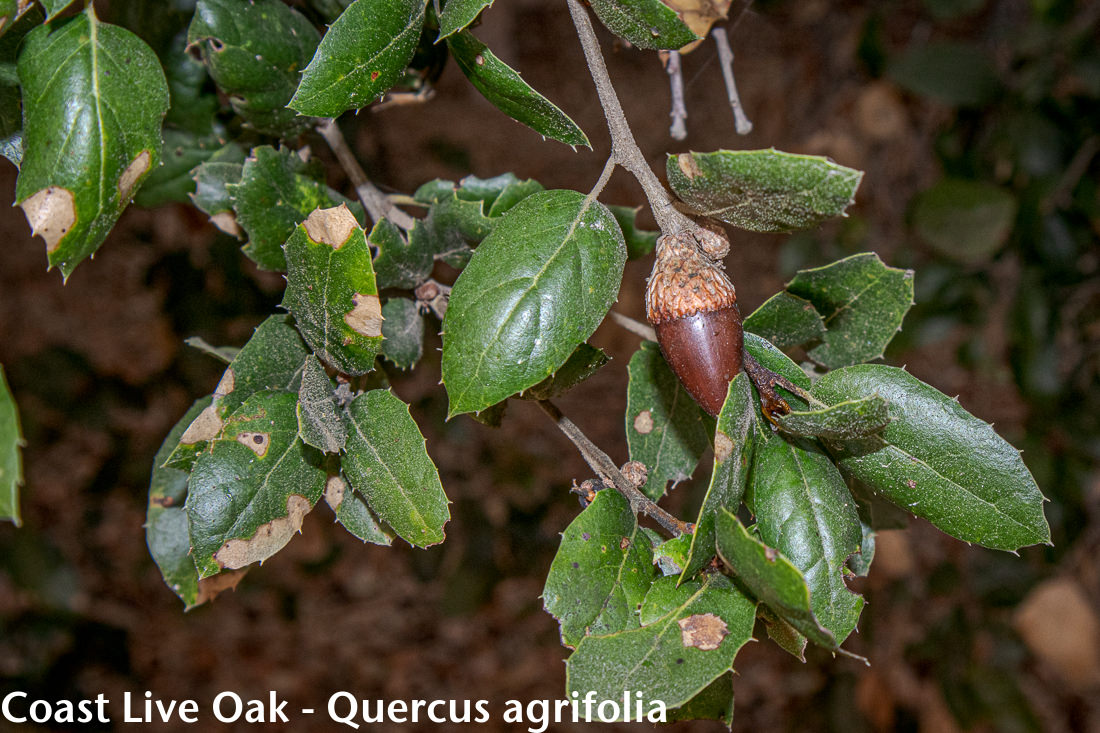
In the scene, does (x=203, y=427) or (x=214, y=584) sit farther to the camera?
(x=214, y=584)

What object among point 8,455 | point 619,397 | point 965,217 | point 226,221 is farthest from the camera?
point 619,397

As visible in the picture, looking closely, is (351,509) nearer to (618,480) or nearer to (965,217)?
(618,480)

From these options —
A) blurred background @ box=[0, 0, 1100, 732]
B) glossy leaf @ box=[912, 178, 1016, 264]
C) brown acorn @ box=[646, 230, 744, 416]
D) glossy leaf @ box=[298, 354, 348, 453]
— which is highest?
brown acorn @ box=[646, 230, 744, 416]

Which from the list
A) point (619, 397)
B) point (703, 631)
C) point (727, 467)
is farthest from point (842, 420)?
point (619, 397)

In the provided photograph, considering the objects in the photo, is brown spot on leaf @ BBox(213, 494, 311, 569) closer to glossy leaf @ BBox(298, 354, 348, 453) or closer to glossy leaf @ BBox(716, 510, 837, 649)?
glossy leaf @ BBox(298, 354, 348, 453)

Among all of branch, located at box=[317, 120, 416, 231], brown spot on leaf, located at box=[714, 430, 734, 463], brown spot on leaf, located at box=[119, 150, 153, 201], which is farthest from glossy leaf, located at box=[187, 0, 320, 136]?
brown spot on leaf, located at box=[714, 430, 734, 463]

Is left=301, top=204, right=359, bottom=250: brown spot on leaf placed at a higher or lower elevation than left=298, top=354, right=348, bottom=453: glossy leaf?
higher
